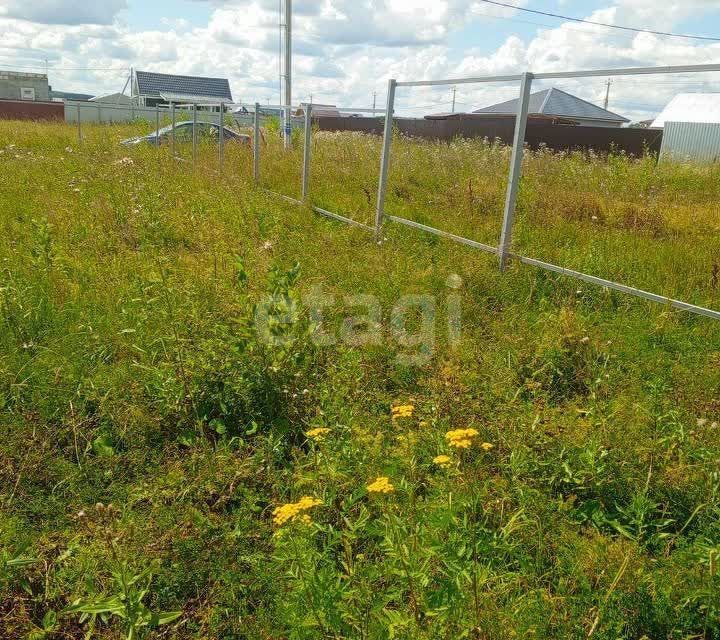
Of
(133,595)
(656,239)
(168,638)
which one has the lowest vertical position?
(168,638)

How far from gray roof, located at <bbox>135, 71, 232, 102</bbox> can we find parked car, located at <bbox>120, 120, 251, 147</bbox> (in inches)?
1302

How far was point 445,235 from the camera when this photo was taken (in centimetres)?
589

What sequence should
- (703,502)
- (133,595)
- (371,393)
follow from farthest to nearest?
1. (371,393)
2. (703,502)
3. (133,595)

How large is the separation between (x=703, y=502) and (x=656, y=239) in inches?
124

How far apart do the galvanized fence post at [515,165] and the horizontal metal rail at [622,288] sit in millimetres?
100

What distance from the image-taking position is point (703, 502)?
8.66 ft

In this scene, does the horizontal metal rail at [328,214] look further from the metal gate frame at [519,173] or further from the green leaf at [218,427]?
the green leaf at [218,427]

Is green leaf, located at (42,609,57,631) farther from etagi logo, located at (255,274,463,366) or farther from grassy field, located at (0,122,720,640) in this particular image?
etagi logo, located at (255,274,463,366)

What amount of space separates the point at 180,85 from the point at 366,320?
50.3 metres

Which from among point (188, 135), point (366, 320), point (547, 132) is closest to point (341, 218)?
point (366, 320)

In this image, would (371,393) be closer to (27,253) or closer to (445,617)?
(445,617)

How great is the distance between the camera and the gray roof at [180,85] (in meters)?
47.9

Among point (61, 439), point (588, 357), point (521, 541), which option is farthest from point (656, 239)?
point (61, 439)

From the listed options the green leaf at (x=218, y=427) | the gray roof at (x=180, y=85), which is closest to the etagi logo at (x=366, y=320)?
the green leaf at (x=218, y=427)
